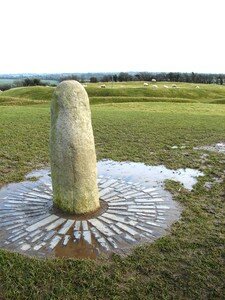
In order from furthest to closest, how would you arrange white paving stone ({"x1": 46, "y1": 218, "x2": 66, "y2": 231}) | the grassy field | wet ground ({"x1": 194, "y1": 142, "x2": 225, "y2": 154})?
wet ground ({"x1": 194, "y1": 142, "x2": 225, "y2": 154})
white paving stone ({"x1": 46, "y1": 218, "x2": 66, "y2": 231})
the grassy field

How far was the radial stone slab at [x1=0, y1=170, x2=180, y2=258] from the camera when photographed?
21.5 ft

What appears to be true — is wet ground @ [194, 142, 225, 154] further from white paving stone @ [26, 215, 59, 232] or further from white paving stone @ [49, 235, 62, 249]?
white paving stone @ [49, 235, 62, 249]

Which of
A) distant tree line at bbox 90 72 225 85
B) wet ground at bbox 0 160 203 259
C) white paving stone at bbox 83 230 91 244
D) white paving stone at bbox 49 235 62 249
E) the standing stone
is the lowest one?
distant tree line at bbox 90 72 225 85

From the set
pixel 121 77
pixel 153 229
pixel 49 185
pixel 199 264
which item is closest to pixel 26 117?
pixel 49 185

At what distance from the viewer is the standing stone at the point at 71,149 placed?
771 cm

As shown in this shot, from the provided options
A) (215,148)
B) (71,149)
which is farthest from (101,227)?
(215,148)

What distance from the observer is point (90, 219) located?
762 cm

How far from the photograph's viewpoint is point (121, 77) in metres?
84.2

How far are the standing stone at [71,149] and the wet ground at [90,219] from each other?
387 mm

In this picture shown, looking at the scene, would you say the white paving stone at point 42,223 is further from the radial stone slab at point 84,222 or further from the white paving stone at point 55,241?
the white paving stone at point 55,241

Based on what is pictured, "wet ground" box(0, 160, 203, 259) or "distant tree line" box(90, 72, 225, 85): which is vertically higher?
"wet ground" box(0, 160, 203, 259)

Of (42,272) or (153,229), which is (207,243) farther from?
(42,272)

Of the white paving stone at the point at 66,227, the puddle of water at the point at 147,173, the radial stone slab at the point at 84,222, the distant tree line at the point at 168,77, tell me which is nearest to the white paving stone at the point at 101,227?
the radial stone slab at the point at 84,222

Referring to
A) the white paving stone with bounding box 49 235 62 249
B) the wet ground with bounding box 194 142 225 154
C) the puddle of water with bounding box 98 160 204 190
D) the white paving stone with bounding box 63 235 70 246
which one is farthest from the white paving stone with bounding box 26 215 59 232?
the wet ground with bounding box 194 142 225 154
